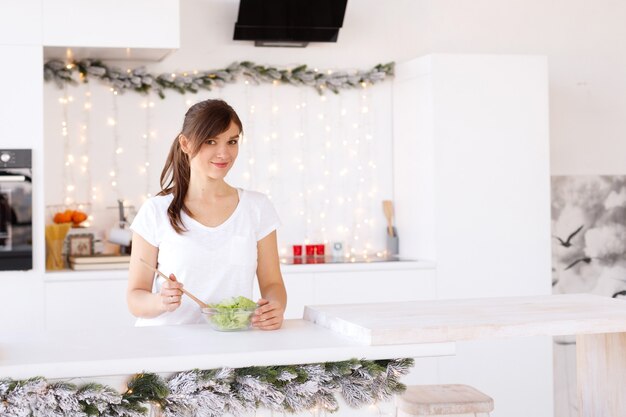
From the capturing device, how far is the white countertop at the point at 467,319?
2.29 meters

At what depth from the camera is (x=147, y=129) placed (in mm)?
4723

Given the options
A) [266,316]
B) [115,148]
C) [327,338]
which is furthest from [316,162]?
[327,338]

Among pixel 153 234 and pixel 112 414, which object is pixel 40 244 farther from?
pixel 112 414

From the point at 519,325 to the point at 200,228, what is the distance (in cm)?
102

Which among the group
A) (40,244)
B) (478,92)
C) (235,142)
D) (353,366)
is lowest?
(353,366)

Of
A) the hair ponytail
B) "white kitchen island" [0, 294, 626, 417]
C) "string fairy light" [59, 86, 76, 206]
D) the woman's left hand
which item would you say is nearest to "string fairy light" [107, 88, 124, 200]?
"string fairy light" [59, 86, 76, 206]

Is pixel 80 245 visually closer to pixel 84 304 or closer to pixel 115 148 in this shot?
pixel 84 304

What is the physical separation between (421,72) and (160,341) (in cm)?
280

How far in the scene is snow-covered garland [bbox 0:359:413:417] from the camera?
200cm

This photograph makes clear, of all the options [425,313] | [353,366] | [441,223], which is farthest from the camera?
[441,223]

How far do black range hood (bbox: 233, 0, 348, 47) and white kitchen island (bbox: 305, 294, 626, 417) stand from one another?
2286mm

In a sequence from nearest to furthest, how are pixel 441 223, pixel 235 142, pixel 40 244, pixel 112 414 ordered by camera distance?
pixel 112 414
pixel 235 142
pixel 40 244
pixel 441 223

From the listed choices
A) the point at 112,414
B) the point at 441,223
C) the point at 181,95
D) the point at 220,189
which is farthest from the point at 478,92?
the point at 112,414

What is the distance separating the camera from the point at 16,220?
4051mm
